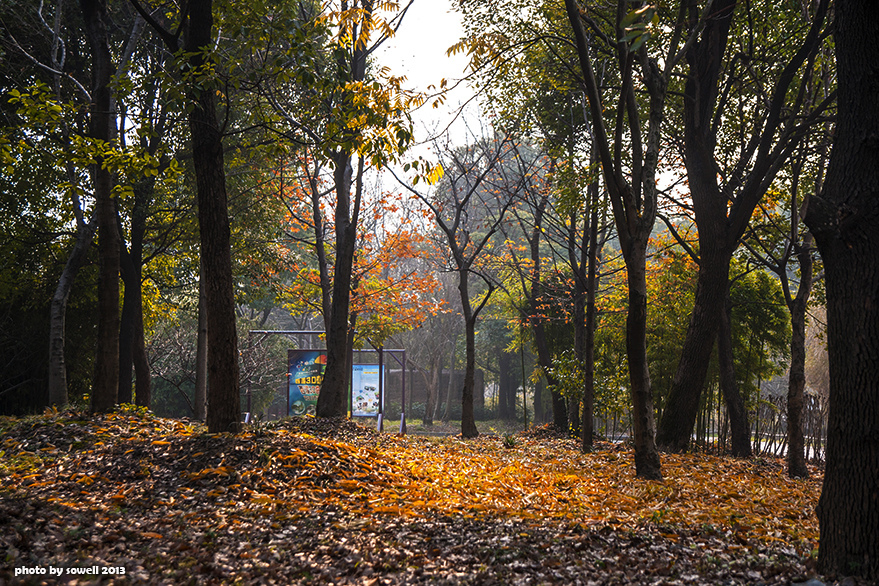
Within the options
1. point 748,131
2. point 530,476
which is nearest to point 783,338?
point 748,131

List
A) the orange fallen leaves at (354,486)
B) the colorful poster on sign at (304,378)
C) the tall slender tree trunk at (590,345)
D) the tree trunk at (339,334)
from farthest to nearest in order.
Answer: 1. the colorful poster on sign at (304,378)
2. the tree trunk at (339,334)
3. the tall slender tree trunk at (590,345)
4. the orange fallen leaves at (354,486)

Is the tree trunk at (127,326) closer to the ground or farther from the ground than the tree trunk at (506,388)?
farther from the ground

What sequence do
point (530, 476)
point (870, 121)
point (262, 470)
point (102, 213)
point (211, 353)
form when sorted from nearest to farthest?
point (870, 121)
point (262, 470)
point (211, 353)
point (530, 476)
point (102, 213)

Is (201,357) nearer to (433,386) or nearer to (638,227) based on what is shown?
(638,227)

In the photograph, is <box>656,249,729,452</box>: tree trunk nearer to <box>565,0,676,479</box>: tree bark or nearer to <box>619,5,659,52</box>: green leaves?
<box>565,0,676,479</box>: tree bark

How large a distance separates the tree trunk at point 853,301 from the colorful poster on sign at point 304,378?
1428 cm

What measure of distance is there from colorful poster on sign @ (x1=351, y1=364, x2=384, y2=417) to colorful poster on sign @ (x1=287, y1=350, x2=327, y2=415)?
4.42 ft

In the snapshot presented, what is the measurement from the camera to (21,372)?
10.2 meters

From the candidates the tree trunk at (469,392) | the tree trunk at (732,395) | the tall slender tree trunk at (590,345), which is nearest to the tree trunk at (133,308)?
the tree trunk at (469,392)

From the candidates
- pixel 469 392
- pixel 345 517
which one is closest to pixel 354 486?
pixel 345 517

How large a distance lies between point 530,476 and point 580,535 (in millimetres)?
2486

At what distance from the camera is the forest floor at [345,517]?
10.4ft

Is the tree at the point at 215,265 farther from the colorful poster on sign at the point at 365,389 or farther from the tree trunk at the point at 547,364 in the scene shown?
the colorful poster on sign at the point at 365,389

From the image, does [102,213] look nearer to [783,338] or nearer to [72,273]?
[72,273]
